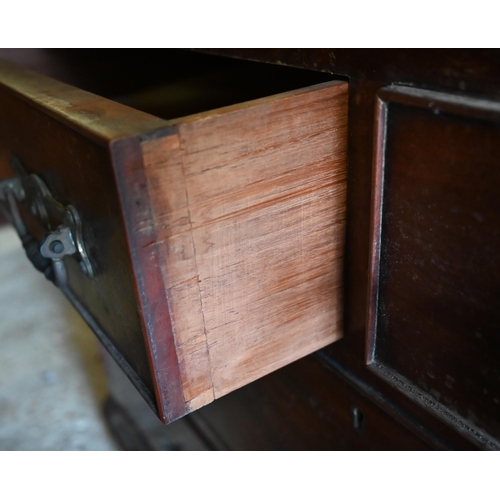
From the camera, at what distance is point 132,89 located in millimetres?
1013

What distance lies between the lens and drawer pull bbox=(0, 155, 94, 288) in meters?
0.63

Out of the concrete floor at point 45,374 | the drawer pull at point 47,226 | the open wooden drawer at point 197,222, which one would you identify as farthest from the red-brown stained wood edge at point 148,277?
the concrete floor at point 45,374

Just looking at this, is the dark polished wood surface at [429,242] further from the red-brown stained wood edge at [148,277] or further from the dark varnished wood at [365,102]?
the red-brown stained wood edge at [148,277]

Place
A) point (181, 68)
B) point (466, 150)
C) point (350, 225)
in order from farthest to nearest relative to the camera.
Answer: point (181, 68), point (350, 225), point (466, 150)

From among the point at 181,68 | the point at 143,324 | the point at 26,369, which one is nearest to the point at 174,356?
the point at 143,324

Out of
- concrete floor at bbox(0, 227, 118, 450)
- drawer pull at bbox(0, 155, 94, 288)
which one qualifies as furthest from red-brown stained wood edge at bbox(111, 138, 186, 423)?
concrete floor at bbox(0, 227, 118, 450)

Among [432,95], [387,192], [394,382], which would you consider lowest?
[394,382]

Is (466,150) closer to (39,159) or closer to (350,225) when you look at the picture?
(350,225)

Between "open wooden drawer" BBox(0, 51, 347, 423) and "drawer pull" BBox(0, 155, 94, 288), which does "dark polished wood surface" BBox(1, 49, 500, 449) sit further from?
"drawer pull" BBox(0, 155, 94, 288)

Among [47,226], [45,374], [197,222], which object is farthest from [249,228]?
[45,374]

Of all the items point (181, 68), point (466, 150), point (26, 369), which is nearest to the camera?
point (466, 150)

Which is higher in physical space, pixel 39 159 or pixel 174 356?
pixel 39 159

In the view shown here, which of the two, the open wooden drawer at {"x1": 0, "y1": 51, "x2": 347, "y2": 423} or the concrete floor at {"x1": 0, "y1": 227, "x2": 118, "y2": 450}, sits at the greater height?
the open wooden drawer at {"x1": 0, "y1": 51, "x2": 347, "y2": 423}

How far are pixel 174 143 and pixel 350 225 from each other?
242 mm
